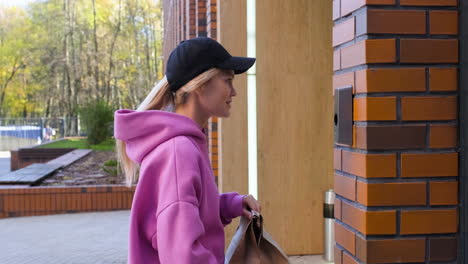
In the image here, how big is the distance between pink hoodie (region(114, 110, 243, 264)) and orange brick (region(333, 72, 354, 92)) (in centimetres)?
57

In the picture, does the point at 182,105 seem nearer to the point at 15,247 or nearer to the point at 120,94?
the point at 15,247

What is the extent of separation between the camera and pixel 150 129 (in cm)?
198

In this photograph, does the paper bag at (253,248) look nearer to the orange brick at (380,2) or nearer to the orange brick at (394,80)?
the orange brick at (394,80)

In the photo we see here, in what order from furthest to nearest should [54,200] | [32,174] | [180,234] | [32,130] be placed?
[32,130] → [32,174] → [54,200] → [180,234]

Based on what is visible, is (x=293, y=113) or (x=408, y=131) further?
(x=293, y=113)

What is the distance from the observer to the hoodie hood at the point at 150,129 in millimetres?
1949

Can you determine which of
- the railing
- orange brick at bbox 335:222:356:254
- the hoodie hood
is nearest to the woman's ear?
the hoodie hood

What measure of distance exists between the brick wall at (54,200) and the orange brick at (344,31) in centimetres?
703

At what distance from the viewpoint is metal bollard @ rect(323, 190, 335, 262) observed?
5.39m

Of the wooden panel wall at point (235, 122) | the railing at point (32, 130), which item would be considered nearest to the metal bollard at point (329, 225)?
the wooden panel wall at point (235, 122)

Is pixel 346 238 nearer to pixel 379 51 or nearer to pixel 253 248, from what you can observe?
pixel 253 248

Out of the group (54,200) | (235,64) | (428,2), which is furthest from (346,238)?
(54,200)

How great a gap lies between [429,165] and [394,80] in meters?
0.31

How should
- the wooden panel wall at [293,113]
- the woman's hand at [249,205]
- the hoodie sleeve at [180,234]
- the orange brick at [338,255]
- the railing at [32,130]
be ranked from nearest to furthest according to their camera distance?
the hoodie sleeve at [180,234]
the woman's hand at [249,205]
the orange brick at [338,255]
the wooden panel wall at [293,113]
the railing at [32,130]
